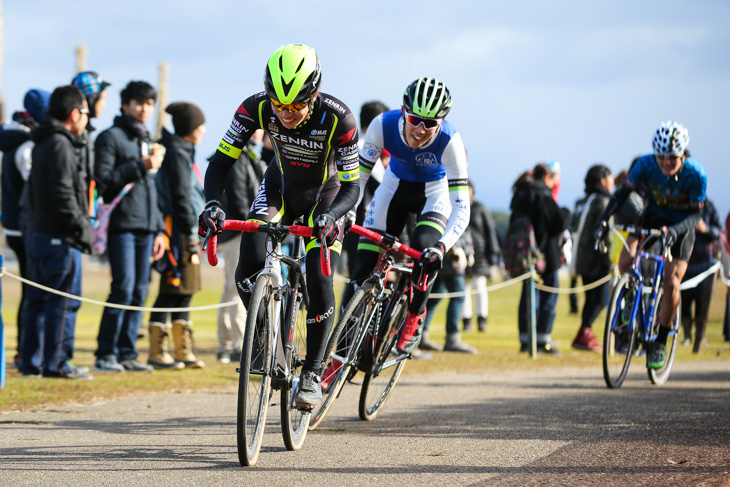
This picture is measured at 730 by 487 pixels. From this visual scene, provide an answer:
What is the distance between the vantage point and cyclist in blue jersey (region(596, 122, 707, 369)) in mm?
9469

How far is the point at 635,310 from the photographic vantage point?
30.9ft

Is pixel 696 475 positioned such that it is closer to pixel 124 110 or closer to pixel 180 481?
pixel 180 481

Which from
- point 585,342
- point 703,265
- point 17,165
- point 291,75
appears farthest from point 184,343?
point 703,265

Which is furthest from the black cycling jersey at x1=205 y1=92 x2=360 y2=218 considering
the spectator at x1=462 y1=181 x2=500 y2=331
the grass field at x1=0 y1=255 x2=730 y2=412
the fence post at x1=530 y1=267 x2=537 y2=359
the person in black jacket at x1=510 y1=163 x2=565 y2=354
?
the spectator at x1=462 y1=181 x2=500 y2=331

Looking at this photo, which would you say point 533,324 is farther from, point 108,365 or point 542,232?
point 108,365

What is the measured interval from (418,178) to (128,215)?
365 cm

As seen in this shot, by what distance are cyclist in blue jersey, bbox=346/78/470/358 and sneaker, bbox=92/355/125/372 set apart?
3.64 meters

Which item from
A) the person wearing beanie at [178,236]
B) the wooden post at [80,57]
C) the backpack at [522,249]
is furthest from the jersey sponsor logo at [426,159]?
the wooden post at [80,57]

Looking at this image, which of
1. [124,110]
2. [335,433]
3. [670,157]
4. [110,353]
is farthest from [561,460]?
[124,110]

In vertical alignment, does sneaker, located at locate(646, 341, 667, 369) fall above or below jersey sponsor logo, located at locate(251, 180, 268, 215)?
below

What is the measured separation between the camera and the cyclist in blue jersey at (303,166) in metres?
5.66

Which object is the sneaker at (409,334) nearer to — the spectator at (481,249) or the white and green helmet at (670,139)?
the white and green helmet at (670,139)

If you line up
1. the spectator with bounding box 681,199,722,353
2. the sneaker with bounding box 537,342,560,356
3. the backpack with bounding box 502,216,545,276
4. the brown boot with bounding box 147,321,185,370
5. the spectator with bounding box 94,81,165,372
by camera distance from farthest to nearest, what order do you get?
the spectator with bounding box 681,199,722,353 → the backpack with bounding box 502,216,545,276 → the sneaker with bounding box 537,342,560,356 → the brown boot with bounding box 147,321,185,370 → the spectator with bounding box 94,81,165,372

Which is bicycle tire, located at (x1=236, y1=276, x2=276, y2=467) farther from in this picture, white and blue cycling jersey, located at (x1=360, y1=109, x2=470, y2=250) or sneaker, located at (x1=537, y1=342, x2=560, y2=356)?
sneaker, located at (x1=537, y1=342, x2=560, y2=356)
